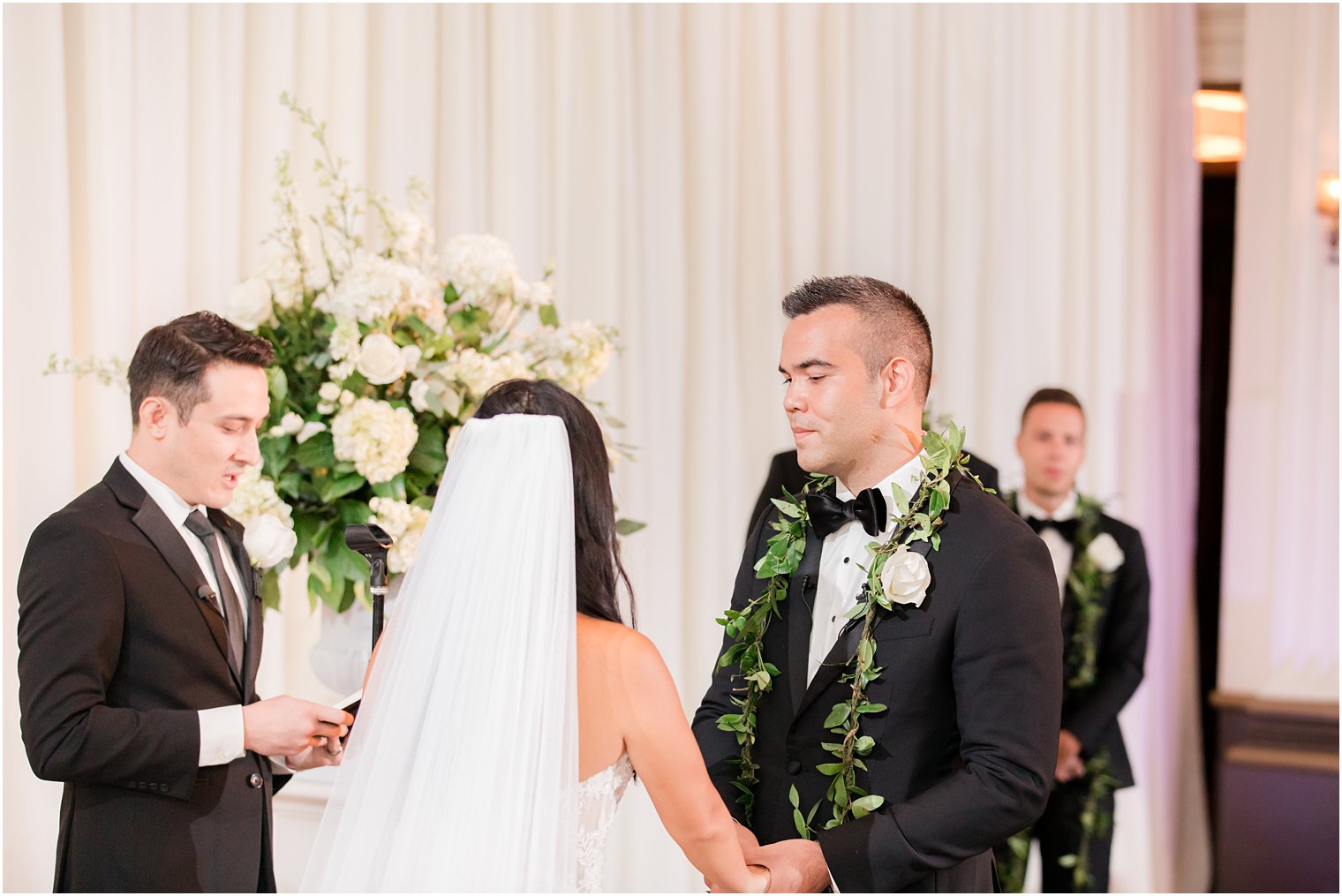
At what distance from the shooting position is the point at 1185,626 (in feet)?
19.8

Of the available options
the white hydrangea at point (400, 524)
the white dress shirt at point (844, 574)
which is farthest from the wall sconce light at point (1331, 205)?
the white hydrangea at point (400, 524)

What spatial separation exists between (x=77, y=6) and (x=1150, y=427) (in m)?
4.50

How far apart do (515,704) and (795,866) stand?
0.59m

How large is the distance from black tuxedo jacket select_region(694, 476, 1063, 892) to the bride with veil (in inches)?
10.1

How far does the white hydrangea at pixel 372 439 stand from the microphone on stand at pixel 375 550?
0.50m

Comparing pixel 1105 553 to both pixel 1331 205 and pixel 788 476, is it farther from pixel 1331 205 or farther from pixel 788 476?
pixel 1331 205

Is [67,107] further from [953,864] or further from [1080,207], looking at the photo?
[1080,207]

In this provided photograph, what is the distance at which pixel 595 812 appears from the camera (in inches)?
82.4

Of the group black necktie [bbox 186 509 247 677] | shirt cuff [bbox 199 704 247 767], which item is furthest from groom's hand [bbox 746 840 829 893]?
black necktie [bbox 186 509 247 677]

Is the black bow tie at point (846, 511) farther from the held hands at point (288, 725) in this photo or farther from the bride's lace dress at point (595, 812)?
the held hands at point (288, 725)

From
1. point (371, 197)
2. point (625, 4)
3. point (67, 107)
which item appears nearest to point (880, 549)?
point (371, 197)

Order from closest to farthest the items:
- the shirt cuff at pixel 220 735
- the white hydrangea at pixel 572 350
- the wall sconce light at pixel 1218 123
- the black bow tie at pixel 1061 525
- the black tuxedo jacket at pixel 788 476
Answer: the shirt cuff at pixel 220 735 → the white hydrangea at pixel 572 350 → the black tuxedo jacket at pixel 788 476 → the black bow tie at pixel 1061 525 → the wall sconce light at pixel 1218 123

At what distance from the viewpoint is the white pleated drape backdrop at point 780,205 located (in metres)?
4.88

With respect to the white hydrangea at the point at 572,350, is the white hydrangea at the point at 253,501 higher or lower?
lower
